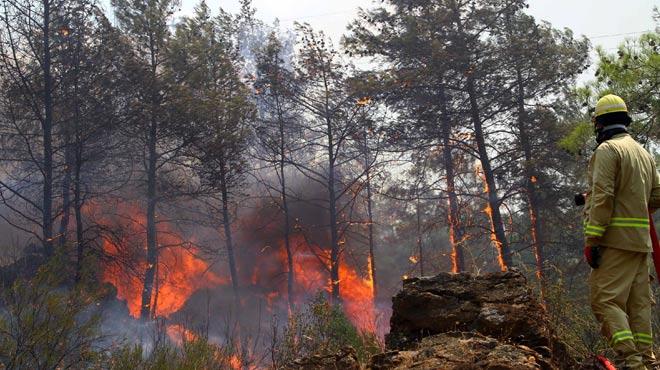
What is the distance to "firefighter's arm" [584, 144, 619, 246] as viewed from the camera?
13.5 feet

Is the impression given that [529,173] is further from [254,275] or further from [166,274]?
[166,274]

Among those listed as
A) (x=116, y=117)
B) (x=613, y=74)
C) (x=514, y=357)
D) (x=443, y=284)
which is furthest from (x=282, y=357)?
(x=116, y=117)

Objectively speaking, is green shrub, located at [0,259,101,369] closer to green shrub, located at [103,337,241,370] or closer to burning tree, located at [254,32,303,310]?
green shrub, located at [103,337,241,370]

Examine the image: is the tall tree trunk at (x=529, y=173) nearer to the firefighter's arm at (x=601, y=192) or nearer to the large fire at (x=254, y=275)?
the large fire at (x=254, y=275)

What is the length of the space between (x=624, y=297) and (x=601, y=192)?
2.60 feet

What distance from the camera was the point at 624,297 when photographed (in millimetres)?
4070

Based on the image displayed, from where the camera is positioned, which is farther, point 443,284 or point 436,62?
point 436,62

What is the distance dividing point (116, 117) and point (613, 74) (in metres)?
13.5

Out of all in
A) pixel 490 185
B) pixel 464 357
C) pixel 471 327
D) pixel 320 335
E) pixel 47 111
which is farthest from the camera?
pixel 490 185

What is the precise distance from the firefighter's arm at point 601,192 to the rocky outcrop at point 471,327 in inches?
34.2

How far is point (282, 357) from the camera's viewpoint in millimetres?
7578

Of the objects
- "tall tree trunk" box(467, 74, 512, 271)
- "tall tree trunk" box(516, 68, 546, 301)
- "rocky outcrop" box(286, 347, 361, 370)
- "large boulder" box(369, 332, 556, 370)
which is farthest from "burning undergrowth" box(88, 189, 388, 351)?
"large boulder" box(369, 332, 556, 370)

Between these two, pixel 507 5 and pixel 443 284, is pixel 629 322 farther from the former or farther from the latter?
pixel 507 5

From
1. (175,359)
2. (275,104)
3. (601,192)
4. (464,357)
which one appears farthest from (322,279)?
(464,357)
